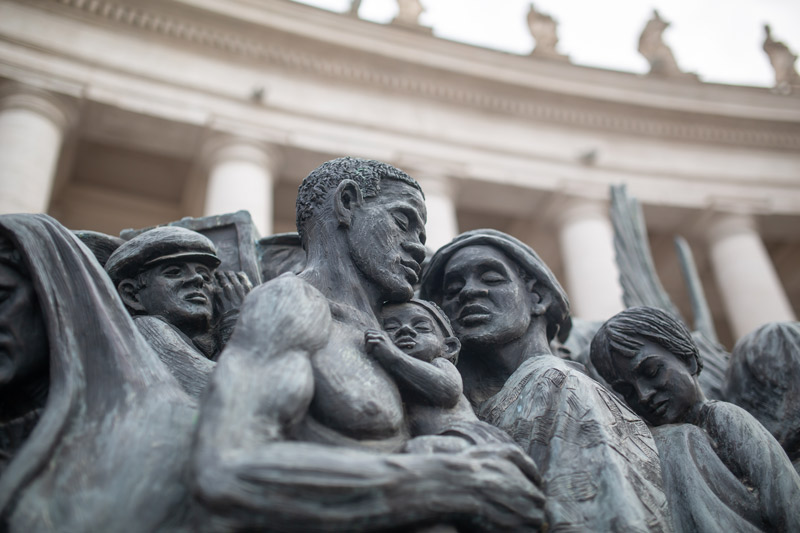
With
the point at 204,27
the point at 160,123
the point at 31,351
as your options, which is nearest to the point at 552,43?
the point at 204,27

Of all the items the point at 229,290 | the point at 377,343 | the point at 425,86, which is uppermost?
the point at 425,86

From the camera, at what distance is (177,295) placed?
2.62 meters

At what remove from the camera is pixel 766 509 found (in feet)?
7.72

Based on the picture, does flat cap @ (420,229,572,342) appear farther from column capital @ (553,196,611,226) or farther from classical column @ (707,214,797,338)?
column capital @ (553,196,611,226)

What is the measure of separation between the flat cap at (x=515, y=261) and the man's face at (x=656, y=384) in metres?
0.34

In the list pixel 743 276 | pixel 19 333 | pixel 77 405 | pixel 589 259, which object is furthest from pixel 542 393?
pixel 743 276

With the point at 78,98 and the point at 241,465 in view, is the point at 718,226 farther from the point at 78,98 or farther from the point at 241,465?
the point at 241,465

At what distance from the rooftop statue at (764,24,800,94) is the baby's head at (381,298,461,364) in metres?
→ 20.3

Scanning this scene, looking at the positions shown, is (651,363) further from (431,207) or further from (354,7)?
(354,7)

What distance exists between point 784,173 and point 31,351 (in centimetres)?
1994

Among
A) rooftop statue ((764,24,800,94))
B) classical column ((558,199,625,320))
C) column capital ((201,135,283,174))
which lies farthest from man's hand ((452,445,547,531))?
rooftop statue ((764,24,800,94))

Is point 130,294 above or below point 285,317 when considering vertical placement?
above

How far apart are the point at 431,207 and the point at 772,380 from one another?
1262 cm

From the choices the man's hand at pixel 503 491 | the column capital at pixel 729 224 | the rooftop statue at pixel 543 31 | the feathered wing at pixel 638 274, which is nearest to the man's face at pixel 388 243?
the man's hand at pixel 503 491
